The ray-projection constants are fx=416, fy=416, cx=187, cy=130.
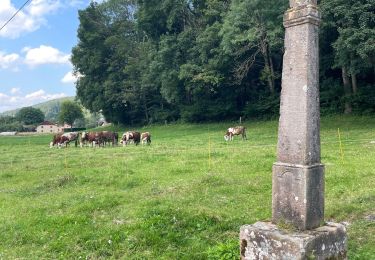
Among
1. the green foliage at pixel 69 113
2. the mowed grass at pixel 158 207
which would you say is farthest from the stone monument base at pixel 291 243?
the green foliage at pixel 69 113

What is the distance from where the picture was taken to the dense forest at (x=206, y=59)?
29595mm

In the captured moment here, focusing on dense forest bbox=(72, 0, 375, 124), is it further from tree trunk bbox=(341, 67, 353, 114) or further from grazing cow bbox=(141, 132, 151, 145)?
grazing cow bbox=(141, 132, 151, 145)

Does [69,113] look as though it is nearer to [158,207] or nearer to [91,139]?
[91,139]

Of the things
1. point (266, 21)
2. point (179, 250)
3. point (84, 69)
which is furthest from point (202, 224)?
point (84, 69)

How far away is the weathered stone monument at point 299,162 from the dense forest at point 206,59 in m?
21.5

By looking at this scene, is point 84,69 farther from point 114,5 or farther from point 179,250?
point 179,250

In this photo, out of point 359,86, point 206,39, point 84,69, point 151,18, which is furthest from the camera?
point 84,69

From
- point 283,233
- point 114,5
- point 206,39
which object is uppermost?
point 114,5

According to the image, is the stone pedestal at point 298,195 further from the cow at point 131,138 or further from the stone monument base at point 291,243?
the cow at point 131,138

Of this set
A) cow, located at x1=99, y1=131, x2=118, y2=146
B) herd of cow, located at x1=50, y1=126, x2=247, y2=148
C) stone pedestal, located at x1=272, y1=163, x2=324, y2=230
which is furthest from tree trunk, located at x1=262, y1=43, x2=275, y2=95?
stone pedestal, located at x1=272, y1=163, x2=324, y2=230

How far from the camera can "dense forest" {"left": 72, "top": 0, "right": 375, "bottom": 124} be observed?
1165 inches

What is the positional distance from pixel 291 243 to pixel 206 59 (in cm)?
3797

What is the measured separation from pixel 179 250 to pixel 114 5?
62162 mm

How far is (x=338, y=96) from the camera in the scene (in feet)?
122
